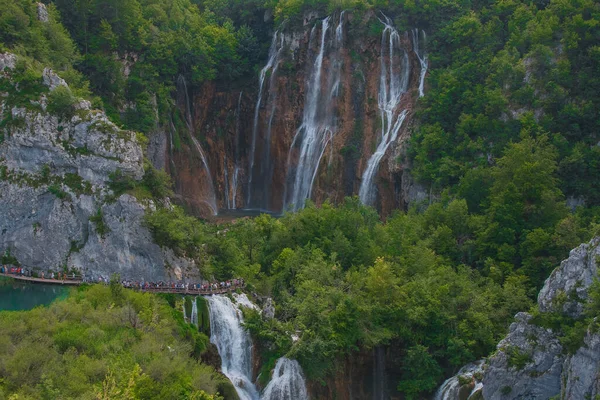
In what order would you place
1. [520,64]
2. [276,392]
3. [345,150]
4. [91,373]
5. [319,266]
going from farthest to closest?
[345,150] < [520,64] < [319,266] < [276,392] < [91,373]

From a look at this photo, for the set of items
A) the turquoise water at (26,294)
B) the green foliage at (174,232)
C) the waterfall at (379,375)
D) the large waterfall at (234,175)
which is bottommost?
the waterfall at (379,375)

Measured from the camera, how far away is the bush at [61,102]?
36.1 meters

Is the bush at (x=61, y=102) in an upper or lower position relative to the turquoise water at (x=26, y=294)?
upper

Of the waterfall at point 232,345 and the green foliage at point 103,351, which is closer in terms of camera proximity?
the green foliage at point 103,351

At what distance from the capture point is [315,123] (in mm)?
53469

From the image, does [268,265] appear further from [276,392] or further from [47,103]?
[47,103]

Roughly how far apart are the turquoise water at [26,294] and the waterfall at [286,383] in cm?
1090

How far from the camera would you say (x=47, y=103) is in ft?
119

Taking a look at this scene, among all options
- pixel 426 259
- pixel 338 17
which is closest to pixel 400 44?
pixel 338 17

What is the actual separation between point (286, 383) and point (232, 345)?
119 inches

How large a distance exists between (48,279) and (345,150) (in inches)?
976

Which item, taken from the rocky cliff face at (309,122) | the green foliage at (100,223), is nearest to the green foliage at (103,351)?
the green foliage at (100,223)

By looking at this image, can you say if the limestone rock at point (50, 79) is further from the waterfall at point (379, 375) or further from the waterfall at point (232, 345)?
the waterfall at point (379, 375)

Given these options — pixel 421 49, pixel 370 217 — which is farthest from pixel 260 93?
pixel 370 217
